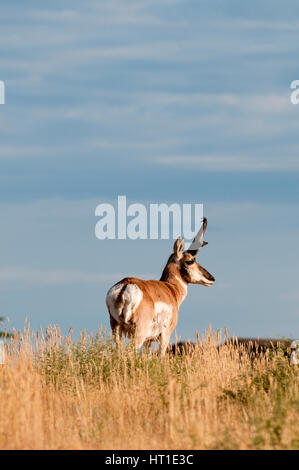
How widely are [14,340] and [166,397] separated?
14.2 ft

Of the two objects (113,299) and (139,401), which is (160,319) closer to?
(113,299)

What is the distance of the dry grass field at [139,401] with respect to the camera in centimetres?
913

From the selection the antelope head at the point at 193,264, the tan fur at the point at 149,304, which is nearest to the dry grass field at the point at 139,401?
the tan fur at the point at 149,304

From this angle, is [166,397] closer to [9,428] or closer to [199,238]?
[9,428]

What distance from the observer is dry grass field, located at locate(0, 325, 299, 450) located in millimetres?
9133

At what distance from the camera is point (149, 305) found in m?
16.3

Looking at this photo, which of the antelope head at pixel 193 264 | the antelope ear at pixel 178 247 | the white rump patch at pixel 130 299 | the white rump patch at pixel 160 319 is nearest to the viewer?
the white rump patch at pixel 130 299

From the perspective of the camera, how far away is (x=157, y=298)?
667 inches

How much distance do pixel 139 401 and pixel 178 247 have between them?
7021mm

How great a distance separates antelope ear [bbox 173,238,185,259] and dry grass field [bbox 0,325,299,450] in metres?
2.29

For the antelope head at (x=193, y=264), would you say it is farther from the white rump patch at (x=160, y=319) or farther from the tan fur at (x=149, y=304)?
the white rump patch at (x=160, y=319)

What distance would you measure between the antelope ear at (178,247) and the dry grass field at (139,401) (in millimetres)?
2290

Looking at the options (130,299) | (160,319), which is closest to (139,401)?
(130,299)
